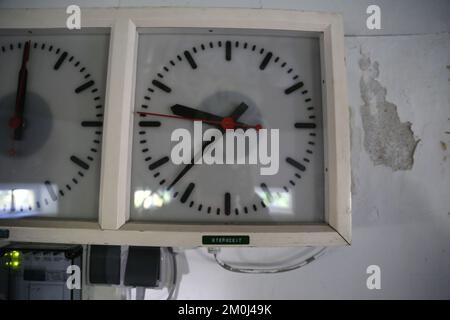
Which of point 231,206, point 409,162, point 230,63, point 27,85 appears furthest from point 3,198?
point 409,162

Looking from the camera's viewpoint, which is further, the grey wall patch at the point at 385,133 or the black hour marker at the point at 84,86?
the grey wall patch at the point at 385,133

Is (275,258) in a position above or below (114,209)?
below

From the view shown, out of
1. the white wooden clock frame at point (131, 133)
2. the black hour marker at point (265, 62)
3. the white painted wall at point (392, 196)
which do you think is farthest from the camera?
the white painted wall at point (392, 196)

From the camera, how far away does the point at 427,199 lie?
2.80 feet

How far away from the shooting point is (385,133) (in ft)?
2.82

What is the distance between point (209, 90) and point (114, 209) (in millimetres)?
402

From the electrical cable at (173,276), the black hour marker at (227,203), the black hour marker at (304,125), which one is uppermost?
the black hour marker at (304,125)

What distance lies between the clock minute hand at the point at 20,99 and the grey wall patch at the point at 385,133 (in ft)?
3.38

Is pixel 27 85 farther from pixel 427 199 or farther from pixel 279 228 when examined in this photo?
pixel 427 199

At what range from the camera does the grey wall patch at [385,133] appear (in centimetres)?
86

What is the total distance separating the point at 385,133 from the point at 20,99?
43.7 inches

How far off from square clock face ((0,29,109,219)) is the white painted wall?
0.29 m

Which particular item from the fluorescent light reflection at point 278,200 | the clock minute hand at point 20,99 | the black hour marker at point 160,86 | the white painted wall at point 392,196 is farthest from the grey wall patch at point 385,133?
the clock minute hand at point 20,99

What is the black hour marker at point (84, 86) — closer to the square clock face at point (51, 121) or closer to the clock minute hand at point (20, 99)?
the square clock face at point (51, 121)
